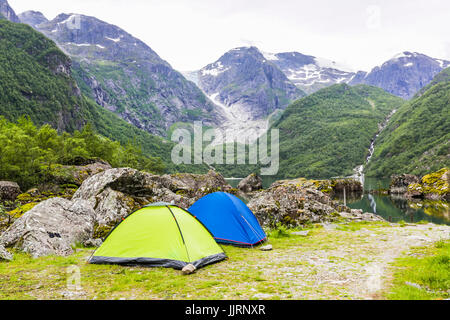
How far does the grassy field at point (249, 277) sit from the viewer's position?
6.87 m

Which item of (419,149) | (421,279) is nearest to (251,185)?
(421,279)

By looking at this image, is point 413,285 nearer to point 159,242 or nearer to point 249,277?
point 249,277

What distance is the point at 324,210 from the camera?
2300cm

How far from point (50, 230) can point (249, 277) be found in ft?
32.7

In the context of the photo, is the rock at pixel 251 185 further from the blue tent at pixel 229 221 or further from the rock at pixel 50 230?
the rock at pixel 50 230

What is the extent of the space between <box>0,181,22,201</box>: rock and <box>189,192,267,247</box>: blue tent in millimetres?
17074

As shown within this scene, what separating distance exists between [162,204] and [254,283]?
5218 mm

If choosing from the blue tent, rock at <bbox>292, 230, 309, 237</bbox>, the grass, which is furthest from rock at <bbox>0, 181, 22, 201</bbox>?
the grass

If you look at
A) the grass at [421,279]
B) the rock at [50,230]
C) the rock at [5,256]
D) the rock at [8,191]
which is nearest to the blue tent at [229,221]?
the rock at [50,230]

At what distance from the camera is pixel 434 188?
226 feet

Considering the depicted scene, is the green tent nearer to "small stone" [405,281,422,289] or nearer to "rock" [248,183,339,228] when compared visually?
"small stone" [405,281,422,289]

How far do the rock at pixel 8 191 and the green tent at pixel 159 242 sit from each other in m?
A: 17.3

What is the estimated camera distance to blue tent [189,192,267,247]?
1384cm
